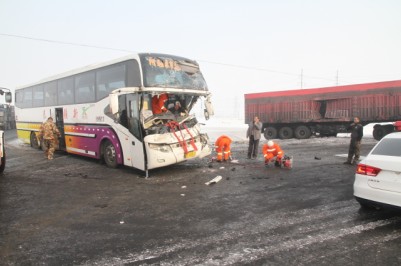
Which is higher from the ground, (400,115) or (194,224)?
(400,115)

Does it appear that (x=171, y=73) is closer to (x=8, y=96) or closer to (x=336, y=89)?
(x=8, y=96)

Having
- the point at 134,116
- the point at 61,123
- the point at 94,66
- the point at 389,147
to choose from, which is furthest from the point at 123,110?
the point at 389,147

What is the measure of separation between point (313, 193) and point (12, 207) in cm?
619

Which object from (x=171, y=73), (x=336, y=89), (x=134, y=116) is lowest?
(x=134, y=116)

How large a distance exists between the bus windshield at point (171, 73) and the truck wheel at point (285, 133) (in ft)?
46.0

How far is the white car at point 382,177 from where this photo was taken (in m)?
4.48

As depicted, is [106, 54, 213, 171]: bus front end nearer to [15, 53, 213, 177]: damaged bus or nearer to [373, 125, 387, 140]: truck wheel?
[15, 53, 213, 177]: damaged bus

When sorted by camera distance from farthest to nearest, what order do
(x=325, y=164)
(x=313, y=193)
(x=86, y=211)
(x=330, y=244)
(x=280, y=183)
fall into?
(x=325, y=164)
(x=280, y=183)
(x=313, y=193)
(x=86, y=211)
(x=330, y=244)

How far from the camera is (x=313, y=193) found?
675 centimetres

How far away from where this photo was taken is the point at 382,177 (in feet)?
15.2

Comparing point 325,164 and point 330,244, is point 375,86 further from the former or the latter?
point 330,244

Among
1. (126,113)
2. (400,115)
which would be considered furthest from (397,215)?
(400,115)

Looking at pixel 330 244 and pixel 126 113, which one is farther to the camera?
pixel 126 113

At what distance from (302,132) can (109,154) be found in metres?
15.8
